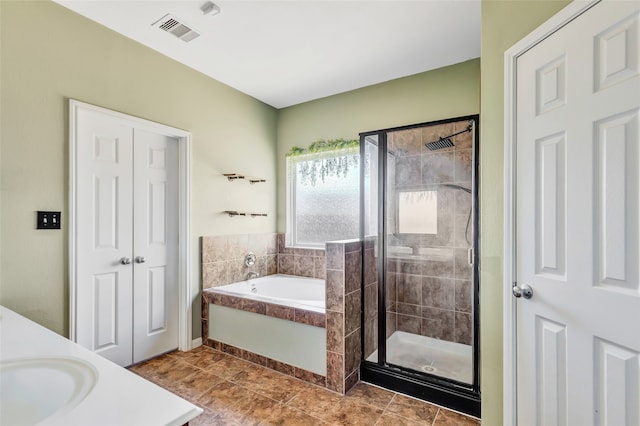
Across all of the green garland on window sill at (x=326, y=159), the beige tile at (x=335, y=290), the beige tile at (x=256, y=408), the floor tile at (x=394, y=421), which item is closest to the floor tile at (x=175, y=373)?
the beige tile at (x=256, y=408)

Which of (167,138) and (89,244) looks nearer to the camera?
(89,244)

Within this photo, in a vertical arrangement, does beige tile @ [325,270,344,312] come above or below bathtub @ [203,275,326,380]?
above

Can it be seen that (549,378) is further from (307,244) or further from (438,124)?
(307,244)

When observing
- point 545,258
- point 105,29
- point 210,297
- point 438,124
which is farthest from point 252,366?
point 105,29

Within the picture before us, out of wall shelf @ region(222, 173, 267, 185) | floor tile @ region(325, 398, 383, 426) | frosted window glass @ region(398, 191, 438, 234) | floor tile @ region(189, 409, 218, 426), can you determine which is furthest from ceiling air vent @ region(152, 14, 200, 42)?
floor tile @ region(325, 398, 383, 426)

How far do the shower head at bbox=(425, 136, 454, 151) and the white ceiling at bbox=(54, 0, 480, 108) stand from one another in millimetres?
817

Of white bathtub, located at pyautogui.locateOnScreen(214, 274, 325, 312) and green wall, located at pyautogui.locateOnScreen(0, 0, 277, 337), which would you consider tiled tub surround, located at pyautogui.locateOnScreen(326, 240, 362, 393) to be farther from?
green wall, located at pyautogui.locateOnScreen(0, 0, 277, 337)

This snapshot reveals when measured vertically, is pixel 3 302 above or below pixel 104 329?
above

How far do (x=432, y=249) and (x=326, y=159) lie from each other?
5.32 ft

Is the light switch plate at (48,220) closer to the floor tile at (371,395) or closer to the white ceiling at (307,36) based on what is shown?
the white ceiling at (307,36)

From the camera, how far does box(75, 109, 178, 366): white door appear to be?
87.3 inches

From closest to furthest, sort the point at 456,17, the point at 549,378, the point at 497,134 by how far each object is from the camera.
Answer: the point at 549,378
the point at 497,134
the point at 456,17

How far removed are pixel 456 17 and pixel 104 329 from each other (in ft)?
11.3

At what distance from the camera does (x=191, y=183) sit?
286 centimetres
